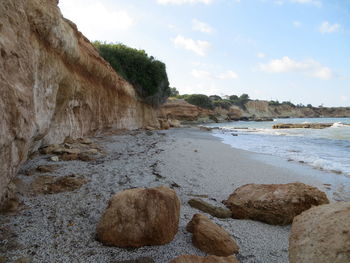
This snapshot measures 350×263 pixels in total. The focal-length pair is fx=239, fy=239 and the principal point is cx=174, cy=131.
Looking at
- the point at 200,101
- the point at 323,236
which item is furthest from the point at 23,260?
the point at 200,101

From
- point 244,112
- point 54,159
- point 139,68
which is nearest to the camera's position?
point 54,159

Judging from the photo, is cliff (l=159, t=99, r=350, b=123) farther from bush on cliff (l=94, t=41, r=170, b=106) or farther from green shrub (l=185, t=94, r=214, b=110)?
bush on cliff (l=94, t=41, r=170, b=106)

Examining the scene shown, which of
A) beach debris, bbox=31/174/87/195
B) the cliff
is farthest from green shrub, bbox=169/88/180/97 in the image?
beach debris, bbox=31/174/87/195

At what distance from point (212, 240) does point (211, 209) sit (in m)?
0.89

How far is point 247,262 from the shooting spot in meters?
2.14

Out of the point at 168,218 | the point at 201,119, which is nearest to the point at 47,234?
the point at 168,218

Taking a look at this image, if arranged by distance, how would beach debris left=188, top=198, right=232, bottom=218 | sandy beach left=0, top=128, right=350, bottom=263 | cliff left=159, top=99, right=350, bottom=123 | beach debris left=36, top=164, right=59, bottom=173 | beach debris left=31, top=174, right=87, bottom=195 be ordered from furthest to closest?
cliff left=159, top=99, right=350, bottom=123 → beach debris left=36, top=164, right=59, bottom=173 → beach debris left=31, top=174, right=87, bottom=195 → beach debris left=188, top=198, right=232, bottom=218 → sandy beach left=0, top=128, right=350, bottom=263

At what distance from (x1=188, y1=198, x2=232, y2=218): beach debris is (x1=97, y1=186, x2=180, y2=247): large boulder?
81cm

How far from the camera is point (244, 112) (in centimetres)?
8188

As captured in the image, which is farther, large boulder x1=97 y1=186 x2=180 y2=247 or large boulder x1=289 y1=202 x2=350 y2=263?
large boulder x1=97 y1=186 x2=180 y2=247

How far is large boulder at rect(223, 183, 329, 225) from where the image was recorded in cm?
294

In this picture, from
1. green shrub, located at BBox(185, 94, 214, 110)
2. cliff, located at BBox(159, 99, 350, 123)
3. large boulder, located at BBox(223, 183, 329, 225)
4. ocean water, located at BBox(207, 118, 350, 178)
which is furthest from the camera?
green shrub, located at BBox(185, 94, 214, 110)

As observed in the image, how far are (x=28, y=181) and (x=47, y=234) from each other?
1550 millimetres

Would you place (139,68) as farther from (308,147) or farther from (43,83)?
(43,83)
